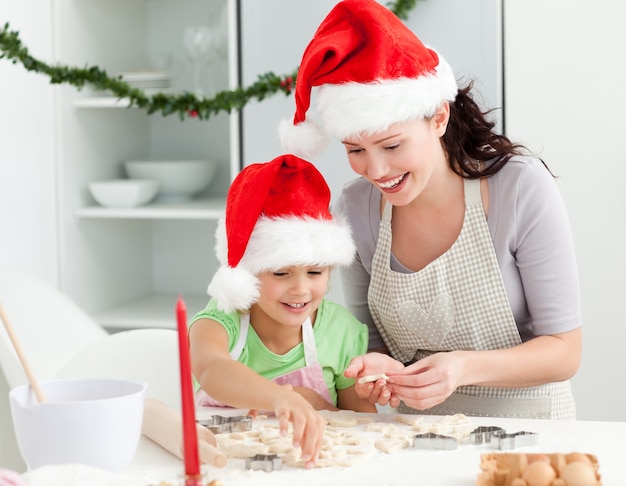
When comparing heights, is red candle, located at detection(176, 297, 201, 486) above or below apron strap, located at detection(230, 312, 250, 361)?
above

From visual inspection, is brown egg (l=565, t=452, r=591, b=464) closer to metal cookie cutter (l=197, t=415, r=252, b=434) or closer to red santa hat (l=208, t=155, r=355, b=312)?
metal cookie cutter (l=197, t=415, r=252, b=434)

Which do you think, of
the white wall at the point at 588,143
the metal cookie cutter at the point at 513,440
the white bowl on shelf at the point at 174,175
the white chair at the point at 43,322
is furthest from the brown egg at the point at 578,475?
the white bowl on shelf at the point at 174,175

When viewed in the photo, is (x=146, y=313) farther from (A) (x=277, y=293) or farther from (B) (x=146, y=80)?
(A) (x=277, y=293)

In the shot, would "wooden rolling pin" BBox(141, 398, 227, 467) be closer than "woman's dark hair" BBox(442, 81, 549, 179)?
Yes

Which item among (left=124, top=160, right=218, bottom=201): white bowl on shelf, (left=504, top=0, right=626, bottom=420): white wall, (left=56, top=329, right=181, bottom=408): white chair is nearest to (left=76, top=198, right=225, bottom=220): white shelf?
(left=124, top=160, right=218, bottom=201): white bowl on shelf

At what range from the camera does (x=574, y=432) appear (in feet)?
3.77

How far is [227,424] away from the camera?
1.17 metres

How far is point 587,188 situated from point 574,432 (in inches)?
50.1

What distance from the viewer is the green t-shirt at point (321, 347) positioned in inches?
58.7

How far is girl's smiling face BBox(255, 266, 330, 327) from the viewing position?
1.44 metres

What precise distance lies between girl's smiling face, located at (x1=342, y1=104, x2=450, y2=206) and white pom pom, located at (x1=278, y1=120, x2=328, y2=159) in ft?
0.19

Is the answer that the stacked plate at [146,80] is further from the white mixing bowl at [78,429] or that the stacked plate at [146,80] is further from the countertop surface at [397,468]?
the white mixing bowl at [78,429]

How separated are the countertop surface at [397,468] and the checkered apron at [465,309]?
1.36 feet

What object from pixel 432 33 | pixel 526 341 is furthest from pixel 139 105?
pixel 526 341
